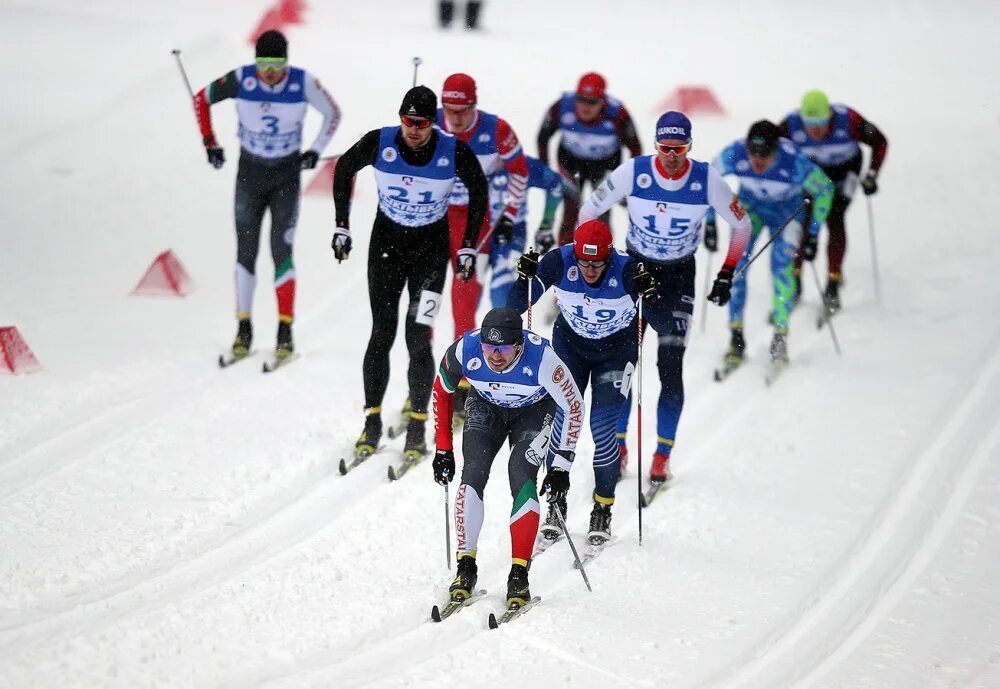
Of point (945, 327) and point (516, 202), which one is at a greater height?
point (516, 202)

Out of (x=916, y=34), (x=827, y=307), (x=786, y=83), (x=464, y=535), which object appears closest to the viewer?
(x=464, y=535)

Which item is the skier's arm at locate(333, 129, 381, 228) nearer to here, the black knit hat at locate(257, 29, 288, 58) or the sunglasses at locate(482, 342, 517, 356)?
the black knit hat at locate(257, 29, 288, 58)

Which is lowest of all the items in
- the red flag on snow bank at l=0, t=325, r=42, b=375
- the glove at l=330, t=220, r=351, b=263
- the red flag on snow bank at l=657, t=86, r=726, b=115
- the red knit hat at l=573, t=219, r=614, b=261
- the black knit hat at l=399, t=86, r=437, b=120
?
the red flag on snow bank at l=0, t=325, r=42, b=375

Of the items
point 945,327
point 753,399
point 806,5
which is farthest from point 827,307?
point 806,5

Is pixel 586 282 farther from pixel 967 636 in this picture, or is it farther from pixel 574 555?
pixel 967 636

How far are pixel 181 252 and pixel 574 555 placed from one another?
6.15 metres

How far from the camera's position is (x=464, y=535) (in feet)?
20.0

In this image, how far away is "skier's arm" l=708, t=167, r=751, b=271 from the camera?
24.5ft

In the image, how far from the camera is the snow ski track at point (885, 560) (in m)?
5.81

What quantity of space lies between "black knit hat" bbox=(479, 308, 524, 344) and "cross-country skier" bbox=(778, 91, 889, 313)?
4565 mm

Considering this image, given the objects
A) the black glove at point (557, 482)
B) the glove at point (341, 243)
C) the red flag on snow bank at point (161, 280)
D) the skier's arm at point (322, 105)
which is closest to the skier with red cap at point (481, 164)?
the glove at point (341, 243)

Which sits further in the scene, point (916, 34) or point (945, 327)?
point (916, 34)

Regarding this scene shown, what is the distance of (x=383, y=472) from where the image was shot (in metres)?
7.48

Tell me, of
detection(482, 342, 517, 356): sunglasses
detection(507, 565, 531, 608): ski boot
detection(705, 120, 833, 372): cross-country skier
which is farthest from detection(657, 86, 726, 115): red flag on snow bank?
detection(507, 565, 531, 608): ski boot
